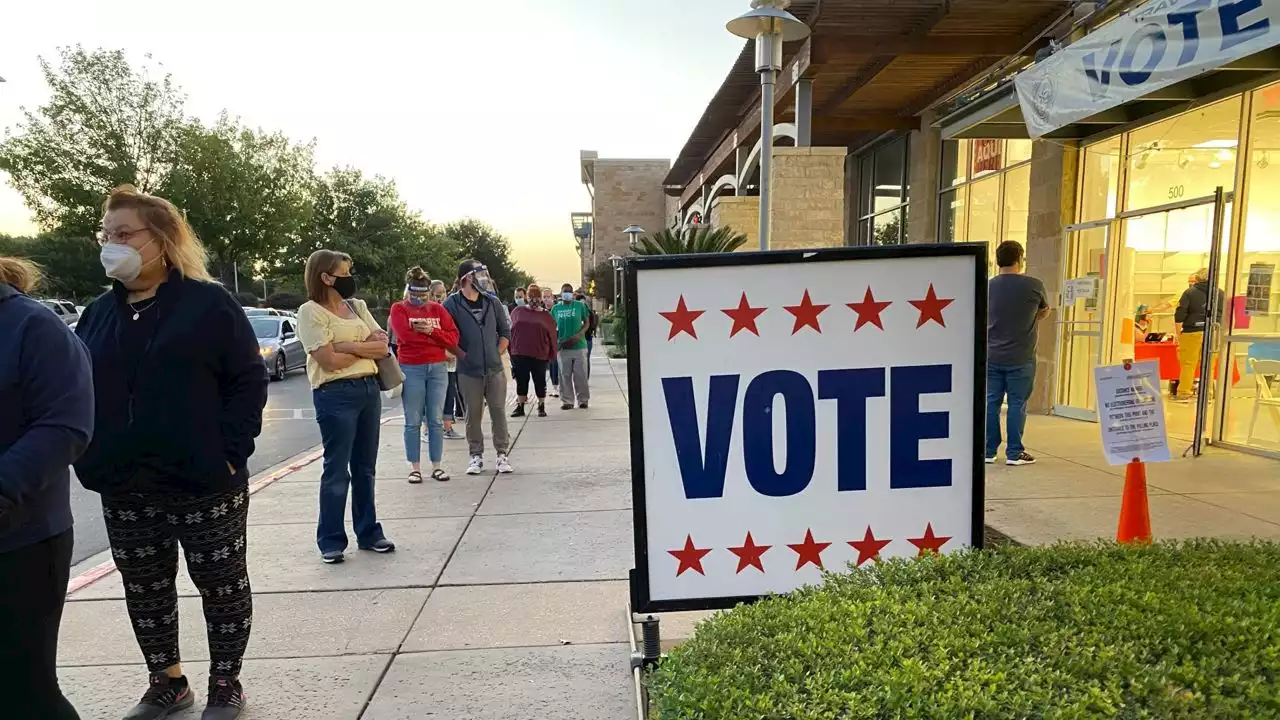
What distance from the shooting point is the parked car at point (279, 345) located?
52.5 ft

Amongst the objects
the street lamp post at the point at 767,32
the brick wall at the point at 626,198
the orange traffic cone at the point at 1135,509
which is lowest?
the orange traffic cone at the point at 1135,509

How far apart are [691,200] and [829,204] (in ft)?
55.8

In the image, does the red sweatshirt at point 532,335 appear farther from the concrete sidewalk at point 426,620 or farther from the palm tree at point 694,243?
the concrete sidewalk at point 426,620

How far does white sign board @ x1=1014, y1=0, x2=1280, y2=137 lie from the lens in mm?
4164

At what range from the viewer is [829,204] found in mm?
10523

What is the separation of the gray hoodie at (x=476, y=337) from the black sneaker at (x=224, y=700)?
12.5ft

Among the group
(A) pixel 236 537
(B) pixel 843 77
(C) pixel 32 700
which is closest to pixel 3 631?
(C) pixel 32 700

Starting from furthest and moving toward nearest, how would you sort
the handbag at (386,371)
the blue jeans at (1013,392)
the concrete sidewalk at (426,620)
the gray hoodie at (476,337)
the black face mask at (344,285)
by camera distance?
the gray hoodie at (476,337)
the blue jeans at (1013,392)
the handbag at (386,371)
the black face mask at (344,285)
the concrete sidewalk at (426,620)

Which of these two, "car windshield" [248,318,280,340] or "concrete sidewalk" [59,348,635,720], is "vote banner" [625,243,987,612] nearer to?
"concrete sidewalk" [59,348,635,720]

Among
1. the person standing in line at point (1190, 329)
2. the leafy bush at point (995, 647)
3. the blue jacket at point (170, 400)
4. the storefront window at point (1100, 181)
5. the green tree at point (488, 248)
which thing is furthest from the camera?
the green tree at point (488, 248)

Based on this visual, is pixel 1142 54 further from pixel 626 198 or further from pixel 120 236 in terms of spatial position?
pixel 626 198

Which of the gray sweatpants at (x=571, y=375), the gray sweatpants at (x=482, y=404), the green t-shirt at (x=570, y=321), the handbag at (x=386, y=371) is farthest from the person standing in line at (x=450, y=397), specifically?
the handbag at (x=386, y=371)

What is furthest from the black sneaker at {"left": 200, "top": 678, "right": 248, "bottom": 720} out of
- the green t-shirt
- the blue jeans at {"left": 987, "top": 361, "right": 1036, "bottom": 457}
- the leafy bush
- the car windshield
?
the car windshield

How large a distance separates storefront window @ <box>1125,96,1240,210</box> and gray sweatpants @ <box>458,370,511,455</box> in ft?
22.9
